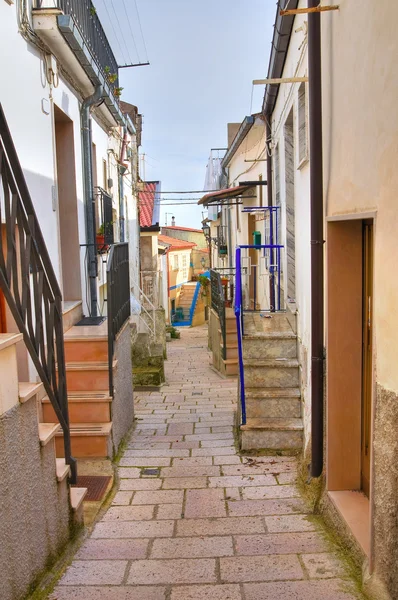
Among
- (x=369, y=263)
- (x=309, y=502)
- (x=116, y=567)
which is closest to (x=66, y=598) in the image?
(x=116, y=567)

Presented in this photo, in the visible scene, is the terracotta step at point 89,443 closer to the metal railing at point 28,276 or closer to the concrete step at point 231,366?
the metal railing at point 28,276

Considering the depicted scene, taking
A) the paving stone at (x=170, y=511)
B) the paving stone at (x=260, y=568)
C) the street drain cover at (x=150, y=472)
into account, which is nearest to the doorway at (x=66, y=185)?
the street drain cover at (x=150, y=472)

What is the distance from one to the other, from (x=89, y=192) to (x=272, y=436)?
15.1 feet

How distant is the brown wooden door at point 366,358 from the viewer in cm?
420

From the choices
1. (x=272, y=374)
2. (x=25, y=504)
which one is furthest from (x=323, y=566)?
(x=272, y=374)

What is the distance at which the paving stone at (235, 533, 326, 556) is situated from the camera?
3961 millimetres

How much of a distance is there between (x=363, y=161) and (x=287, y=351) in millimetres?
3851

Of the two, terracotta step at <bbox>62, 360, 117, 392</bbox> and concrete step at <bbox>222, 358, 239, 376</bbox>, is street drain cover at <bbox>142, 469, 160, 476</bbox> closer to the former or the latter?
terracotta step at <bbox>62, 360, 117, 392</bbox>

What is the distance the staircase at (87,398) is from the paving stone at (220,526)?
1492 mm

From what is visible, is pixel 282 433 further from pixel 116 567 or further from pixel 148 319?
pixel 148 319

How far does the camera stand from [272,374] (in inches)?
268

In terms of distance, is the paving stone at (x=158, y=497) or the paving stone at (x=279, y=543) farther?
the paving stone at (x=158, y=497)

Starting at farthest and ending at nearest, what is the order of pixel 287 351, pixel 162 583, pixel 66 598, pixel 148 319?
pixel 148 319
pixel 287 351
pixel 162 583
pixel 66 598

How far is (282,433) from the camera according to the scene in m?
6.27
